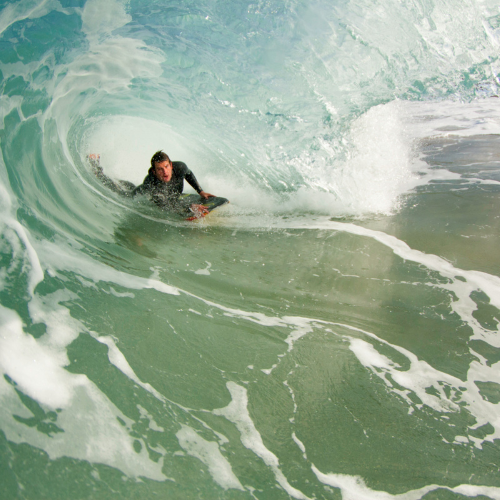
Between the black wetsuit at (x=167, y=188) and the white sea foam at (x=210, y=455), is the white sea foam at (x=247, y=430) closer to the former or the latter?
the white sea foam at (x=210, y=455)

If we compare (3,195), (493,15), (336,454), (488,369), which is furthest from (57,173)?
(493,15)

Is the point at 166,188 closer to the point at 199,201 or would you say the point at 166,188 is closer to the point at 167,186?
the point at 167,186

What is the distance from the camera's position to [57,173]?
16.6 feet

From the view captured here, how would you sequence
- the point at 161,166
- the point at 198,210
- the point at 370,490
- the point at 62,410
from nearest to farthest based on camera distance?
the point at 370,490, the point at 62,410, the point at 161,166, the point at 198,210

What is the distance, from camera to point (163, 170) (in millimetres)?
4852

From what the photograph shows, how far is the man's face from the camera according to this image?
15.7 feet

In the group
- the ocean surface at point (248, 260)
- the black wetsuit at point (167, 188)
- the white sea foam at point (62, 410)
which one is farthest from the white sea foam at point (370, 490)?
the black wetsuit at point (167, 188)

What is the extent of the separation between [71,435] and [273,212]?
156 inches

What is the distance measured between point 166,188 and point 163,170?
352 mm

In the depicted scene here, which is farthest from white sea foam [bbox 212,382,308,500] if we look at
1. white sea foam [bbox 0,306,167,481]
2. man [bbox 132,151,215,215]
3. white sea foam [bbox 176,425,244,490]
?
man [bbox 132,151,215,215]

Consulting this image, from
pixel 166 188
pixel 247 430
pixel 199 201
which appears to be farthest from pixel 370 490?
pixel 166 188

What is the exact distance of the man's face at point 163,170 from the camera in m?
4.80

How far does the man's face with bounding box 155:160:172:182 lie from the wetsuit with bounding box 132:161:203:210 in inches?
3.6

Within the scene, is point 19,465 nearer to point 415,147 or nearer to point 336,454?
point 336,454
